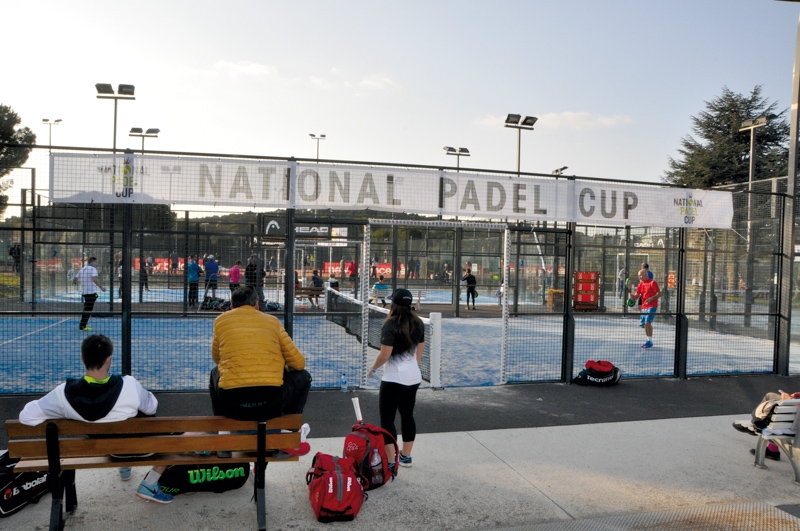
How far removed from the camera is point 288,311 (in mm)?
7902

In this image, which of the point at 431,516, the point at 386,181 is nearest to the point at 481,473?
Answer: the point at 431,516

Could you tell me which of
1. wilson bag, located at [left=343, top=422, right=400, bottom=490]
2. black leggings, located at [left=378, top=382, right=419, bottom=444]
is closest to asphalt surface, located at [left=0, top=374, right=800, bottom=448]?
black leggings, located at [left=378, top=382, right=419, bottom=444]

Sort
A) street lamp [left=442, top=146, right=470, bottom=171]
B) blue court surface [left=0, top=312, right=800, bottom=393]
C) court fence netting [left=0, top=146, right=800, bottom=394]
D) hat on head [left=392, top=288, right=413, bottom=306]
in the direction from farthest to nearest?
street lamp [left=442, top=146, right=470, bottom=171], blue court surface [left=0, top=312, right=800, bottom=393], court fence netting [left=0, top=146, right=800, bottom=394], hat on head [left=392, top=288, right=413, bottom=306]

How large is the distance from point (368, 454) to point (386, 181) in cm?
418

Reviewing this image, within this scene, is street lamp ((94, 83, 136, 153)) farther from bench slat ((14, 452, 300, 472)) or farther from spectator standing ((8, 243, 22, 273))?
bench slat ((14, 452, 300, 472))

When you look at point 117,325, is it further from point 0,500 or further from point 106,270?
point 0,500

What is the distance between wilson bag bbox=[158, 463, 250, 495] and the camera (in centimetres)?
457

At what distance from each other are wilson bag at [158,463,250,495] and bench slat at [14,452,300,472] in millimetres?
148

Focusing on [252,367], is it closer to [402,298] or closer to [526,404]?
[402,298]

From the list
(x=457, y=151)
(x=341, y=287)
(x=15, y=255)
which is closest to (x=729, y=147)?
(x=457, y=151)

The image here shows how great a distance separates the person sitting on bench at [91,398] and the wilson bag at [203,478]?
630 mm

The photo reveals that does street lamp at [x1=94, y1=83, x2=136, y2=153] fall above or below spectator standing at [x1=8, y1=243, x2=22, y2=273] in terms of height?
above

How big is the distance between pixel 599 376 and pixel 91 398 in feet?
23.2

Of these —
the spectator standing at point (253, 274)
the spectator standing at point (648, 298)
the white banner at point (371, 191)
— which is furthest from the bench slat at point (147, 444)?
the spectator standing at point (648, 298)
